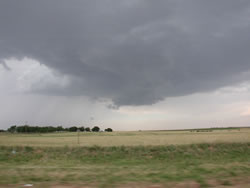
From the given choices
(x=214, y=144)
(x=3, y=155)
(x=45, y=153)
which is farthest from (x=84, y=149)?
(x=214, y=144)

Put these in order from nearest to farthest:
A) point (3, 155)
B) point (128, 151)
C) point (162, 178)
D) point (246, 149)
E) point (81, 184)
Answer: point (81, 184) < point (162, 178) < point (3, 155) < point (128, 151) < point (246, 149)

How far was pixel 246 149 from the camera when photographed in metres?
24.2

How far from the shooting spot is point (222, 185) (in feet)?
23.6

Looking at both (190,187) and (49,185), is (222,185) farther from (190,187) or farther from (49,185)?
(49,185)

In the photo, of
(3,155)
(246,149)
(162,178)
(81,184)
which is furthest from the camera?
Answer: (246,149)

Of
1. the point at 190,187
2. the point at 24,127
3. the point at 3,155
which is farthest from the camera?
the point at 24,127

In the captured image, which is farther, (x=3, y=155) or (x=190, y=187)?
(x=3, y=155)

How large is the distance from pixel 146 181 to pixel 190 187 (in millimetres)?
1587

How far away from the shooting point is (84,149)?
75.3ft

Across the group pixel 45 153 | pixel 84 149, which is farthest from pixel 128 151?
pixel 45 153

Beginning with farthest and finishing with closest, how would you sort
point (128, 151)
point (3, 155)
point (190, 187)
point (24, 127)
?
point (24, 127) < point (128, 151) < point (3, 155) < point (190, 187)

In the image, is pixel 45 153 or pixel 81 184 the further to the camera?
pixel 45 153

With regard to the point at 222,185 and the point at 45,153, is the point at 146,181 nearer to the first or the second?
the point at 222,185

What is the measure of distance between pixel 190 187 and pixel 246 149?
20.8 m
